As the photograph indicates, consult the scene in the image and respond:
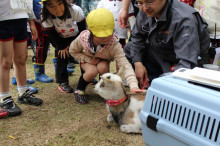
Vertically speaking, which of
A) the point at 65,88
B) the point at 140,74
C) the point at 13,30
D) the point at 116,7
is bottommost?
the point at 65,88

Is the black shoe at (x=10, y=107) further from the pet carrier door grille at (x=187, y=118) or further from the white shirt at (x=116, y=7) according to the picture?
the white shirt at (x=116, y=7)

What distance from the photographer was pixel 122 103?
168 centimetres

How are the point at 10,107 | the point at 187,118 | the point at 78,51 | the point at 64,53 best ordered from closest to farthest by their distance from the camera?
the point at 187,118 → the point at 10,107 → the point at 78,51 → the point at 64,53

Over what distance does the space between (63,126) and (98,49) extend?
82 cm

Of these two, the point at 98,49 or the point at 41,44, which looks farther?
the point at 41,44

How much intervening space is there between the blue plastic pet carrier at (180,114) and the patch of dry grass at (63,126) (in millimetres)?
536

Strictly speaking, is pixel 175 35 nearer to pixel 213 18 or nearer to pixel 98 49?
pixel 213 18

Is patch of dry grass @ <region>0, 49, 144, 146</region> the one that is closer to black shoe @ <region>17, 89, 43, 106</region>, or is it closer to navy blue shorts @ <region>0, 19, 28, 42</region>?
black shoe @ <region>17, 89, 43, 106</region>

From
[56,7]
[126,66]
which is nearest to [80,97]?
[126,66]

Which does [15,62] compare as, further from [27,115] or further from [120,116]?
[120,116]

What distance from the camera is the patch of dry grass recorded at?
1.56 metres

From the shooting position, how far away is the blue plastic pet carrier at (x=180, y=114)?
0.87 metres

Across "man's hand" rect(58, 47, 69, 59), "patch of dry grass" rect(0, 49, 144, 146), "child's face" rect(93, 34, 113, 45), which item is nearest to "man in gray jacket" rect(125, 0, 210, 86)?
"child's face" rect(93, 34, 113, 45)

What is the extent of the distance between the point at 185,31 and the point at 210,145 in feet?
3.36
